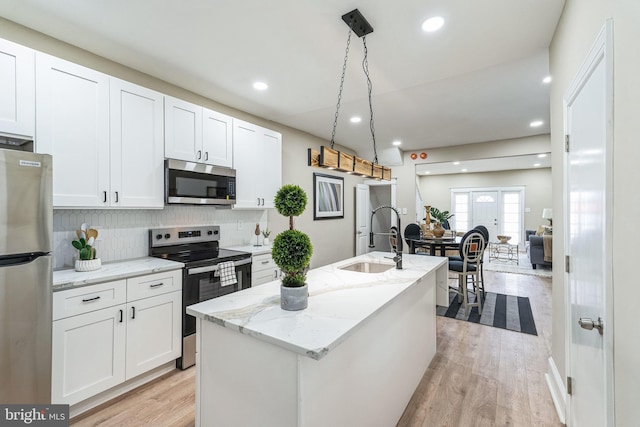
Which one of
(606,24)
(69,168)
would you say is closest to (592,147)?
(606,24)

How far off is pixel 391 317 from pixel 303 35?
82.3 inches

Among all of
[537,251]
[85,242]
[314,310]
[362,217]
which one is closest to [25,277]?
[85,242]

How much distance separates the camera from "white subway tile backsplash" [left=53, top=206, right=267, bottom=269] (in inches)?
89.5

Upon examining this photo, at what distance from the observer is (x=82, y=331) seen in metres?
1.93

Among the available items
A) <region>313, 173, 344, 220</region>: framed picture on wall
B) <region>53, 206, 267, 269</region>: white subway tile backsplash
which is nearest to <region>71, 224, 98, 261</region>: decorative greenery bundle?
<region>53, 206, 267, 269</region>: white subway tile backsplash

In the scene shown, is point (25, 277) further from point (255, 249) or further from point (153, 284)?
point (255, 249)

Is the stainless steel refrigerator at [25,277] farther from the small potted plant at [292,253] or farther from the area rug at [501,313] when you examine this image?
the area rug at [501,313]

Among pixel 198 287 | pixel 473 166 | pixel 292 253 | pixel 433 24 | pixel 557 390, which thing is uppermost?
pixel 473 166

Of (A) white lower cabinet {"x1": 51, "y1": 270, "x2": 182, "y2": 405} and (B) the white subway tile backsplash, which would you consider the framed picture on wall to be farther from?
(A) white lower cabinet {"x1": 51, "y1": 270, "x2": 182, "y2": 405}

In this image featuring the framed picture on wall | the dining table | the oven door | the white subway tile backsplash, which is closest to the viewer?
the white subway tile backsplash

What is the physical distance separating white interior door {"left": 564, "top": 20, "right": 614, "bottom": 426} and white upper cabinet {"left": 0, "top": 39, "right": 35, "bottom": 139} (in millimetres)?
3120

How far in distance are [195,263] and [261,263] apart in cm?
86

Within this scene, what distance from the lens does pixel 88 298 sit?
196cm

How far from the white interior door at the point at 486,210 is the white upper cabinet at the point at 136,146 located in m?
10.2
